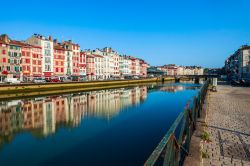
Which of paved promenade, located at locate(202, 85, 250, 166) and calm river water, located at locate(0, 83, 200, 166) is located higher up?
paved promenade, located at locate(202, 85, 250, 166)

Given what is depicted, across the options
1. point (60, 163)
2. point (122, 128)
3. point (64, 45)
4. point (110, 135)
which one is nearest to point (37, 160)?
point (60, 163)

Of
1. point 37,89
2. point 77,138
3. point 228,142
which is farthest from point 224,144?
point 37,89

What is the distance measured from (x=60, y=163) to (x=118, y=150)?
382cm

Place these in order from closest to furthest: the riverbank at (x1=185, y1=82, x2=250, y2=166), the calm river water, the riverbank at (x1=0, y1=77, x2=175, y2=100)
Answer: the riverbank at (x1=185, y1=82, x2=250, y2=166) < the calm river water < the riverbank at (x1=0, y1=77, x2=175, y2=100)

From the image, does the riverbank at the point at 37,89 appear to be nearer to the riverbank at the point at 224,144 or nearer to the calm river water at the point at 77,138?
the calm river water at the point at 77,138

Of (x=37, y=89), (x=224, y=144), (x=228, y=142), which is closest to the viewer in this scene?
(x=224, y=144)

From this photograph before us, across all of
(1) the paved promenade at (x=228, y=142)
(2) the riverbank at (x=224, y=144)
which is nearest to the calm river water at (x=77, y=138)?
(2) the riverbank at (x=224, y=144)

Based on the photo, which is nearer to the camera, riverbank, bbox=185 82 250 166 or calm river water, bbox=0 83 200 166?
riverbank, bbox=185 82 250 166

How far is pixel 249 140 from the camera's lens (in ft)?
35.4

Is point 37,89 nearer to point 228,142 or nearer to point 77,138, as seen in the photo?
point 77,138

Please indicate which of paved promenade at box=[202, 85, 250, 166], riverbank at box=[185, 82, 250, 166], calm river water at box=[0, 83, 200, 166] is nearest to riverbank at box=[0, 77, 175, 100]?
calm river water at box=[0, 83, 200, 166]

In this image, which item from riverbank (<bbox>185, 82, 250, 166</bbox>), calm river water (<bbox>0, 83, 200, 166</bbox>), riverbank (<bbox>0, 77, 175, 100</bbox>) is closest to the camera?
riverbank (<bbox>185, 82, 250, 166</bbox>)

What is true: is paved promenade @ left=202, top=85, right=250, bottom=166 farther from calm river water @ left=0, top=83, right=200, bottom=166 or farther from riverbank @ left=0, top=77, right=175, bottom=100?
riverbank @ left=0, top=77, right=175, bottom=100

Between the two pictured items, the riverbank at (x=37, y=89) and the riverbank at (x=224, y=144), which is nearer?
the riverbank at (x=224, y=144)
